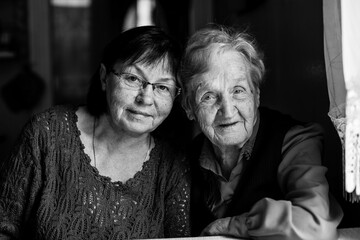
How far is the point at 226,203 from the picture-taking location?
1623 mm

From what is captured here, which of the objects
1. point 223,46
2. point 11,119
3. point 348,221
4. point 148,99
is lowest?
point 11,119

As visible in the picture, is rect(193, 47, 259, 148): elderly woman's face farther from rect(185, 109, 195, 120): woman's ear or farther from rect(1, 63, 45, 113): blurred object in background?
rect(1, 63, 45, 113): blurred object in background

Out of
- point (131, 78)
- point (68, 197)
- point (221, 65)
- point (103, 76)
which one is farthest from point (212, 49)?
point (68, 197)

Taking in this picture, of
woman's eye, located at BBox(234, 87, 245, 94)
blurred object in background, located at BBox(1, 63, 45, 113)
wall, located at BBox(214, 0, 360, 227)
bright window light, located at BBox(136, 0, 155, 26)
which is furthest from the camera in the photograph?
bright window light, located at BBox(136, 0, 155, 26)

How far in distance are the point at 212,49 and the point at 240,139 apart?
0.29 m

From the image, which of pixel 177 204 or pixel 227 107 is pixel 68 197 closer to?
pixel 177 204

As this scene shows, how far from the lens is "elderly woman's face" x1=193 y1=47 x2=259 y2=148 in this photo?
1512 mm

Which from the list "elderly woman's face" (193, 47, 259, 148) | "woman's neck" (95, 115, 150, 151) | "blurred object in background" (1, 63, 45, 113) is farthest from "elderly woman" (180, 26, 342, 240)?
"blurred object in background" (1, 63, 45, 113)

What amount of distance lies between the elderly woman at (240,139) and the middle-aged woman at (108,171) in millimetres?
99

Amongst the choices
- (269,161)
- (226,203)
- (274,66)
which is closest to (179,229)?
(226,203)

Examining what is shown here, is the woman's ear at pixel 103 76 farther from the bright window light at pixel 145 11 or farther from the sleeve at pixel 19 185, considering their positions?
the bright window light at pixel 145 11

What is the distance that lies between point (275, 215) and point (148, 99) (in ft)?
1.79

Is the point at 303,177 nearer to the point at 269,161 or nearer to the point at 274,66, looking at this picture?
the point at 269,161

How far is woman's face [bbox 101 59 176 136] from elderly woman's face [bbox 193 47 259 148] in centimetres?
12
